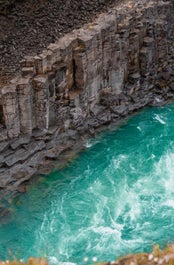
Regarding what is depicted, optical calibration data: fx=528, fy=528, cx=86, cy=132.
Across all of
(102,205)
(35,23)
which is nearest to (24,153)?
(102,205)

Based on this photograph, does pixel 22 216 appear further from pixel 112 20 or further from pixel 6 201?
pixel 112 20

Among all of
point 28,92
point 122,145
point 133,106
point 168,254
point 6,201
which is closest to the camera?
point 168,254

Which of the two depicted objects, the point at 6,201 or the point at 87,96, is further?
the point at 87,96

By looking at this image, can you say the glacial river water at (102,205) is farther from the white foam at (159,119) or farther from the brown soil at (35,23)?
the brown soil at (35,23)

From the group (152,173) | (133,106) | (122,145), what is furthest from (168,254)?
(133,106)

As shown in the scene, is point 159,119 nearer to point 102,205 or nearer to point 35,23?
point 102,205

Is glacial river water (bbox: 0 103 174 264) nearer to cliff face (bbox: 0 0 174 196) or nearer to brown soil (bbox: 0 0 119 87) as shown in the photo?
cliff face (bbox: 0 0 174 196)
